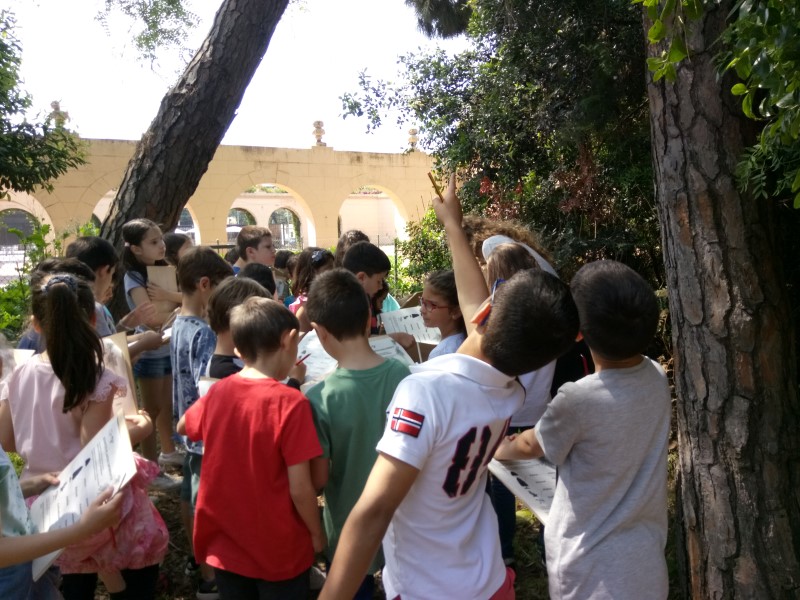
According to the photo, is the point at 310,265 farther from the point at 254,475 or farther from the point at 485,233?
→ the point at 254,475

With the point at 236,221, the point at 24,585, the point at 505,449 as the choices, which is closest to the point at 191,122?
the point at 24,585

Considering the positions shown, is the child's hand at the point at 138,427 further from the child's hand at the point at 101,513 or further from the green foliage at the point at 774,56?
the green foliage at the point at 774,56

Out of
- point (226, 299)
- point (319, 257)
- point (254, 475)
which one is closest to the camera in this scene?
point (254, 475)

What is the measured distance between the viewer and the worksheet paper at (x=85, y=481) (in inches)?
70.9

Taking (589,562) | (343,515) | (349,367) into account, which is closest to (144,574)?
(343,515)

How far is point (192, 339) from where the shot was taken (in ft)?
10.1

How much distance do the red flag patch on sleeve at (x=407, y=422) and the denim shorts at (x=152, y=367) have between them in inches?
124

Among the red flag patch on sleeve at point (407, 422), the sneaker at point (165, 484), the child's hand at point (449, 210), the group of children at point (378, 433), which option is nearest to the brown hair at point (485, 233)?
the group of children at point (378, 433)

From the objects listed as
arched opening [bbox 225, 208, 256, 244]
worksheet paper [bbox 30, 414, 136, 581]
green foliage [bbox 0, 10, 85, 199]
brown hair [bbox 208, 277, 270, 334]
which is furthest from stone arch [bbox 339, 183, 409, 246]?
worksheet paper [bbox 30, 414, 136, 581]

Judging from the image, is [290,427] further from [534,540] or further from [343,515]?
[534,540]

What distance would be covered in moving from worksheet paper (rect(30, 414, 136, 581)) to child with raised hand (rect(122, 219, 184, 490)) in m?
1.76

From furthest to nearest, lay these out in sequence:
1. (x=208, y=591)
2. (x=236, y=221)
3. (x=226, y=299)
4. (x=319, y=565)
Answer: (x=236, y=221) → (x=319, y=565) → (x=208, y=591) → (x=226, y=299)

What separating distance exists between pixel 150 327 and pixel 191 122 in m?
1.44

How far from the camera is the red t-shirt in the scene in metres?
2.05
